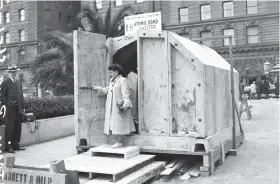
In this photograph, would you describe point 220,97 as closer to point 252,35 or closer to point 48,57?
point 48,57

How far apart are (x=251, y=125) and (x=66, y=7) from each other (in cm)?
4484

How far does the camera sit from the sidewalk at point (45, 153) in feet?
23.2

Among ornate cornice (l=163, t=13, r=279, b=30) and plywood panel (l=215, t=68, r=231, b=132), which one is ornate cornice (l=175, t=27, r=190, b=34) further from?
plywood panel (l=215, t=68, r=231, b=132)

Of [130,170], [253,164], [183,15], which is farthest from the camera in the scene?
[183,15]

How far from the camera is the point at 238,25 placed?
37125mm

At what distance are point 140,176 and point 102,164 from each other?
0.68m

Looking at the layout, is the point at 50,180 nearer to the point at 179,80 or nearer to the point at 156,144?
the point at 156,144

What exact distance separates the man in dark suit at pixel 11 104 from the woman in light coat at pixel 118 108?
8.77 ft

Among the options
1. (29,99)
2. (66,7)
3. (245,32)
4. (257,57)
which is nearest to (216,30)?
(245,32)

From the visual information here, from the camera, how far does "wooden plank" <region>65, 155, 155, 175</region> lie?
5.00 metres

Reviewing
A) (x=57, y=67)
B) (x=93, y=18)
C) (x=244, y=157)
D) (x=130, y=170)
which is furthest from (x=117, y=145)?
(x=93, y=18)

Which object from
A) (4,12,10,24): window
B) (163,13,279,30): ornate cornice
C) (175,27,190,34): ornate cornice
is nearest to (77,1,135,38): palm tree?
(163,13,279,30): ornate cornice

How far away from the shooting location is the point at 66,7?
5175 centimetres

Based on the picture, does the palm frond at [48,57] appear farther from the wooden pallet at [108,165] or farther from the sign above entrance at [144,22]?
the wooden pallet at [108,165]
